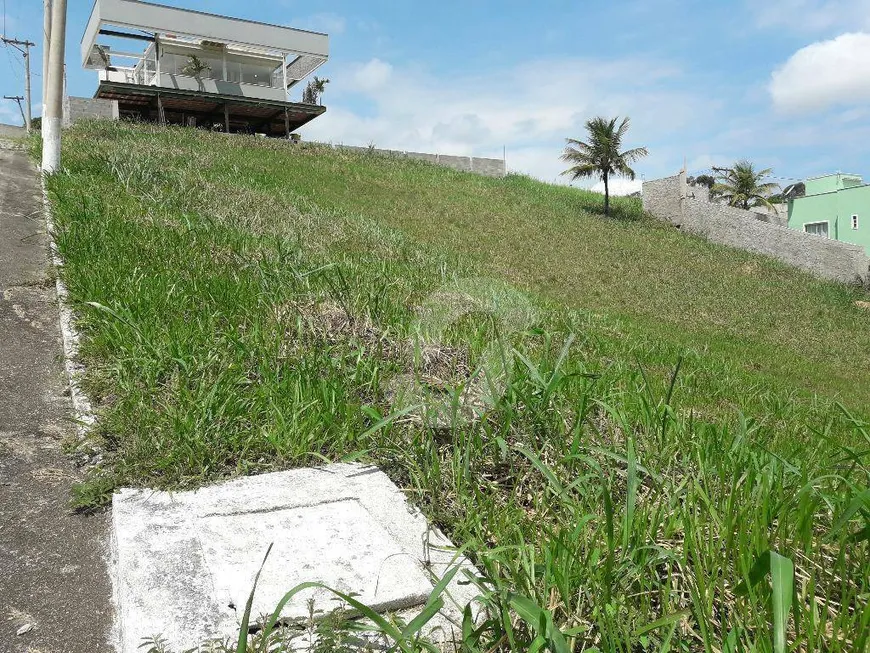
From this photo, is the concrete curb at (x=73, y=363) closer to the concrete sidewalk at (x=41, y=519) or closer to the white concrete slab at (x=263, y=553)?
the concrete sidewalk at (x=41, y=519)

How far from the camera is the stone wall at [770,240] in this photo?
80.3ft

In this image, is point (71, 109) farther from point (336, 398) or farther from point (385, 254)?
→ point (336, 398)

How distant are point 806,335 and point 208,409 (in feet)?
45.8

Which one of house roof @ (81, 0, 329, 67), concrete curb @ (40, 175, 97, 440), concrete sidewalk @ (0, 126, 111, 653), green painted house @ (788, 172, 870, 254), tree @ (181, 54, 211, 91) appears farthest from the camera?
green painted house @ (788, 172, 870, 254)

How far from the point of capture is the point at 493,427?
2945mm

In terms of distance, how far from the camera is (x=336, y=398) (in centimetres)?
321

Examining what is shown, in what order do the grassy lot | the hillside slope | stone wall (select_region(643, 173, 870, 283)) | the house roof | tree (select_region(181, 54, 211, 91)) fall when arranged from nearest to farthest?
1. the grassy lot
2. the hillside slope
3. stone wall (select_region(643, 173, 870, 283))
4. the house roof
5. tree (select_region(181, 54, 211, 91))

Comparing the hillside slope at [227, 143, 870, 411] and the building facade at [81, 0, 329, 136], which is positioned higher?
the building facade at [81, 0, 329, 136]

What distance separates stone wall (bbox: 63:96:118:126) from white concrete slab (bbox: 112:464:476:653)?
2469cm

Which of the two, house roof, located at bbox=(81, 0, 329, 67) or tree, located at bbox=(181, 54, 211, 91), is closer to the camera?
house roof, located at bbox=(81, 0, 329, 67)

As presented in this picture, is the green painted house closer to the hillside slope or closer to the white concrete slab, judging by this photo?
the hillside slope

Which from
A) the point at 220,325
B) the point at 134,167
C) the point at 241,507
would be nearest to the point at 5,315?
the point at 220,325

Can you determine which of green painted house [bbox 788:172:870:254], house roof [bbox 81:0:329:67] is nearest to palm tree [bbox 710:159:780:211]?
green painted house [bbox 788:172:870:254]

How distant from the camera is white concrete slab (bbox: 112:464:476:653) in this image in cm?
186
